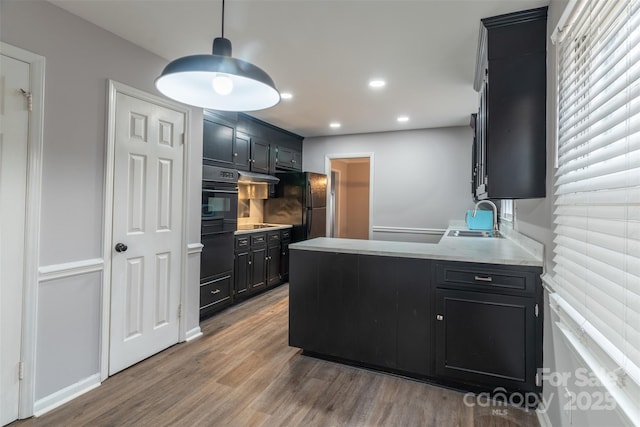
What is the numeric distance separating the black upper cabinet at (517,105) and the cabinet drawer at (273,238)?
3.11 meters

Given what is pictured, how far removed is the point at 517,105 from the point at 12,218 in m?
2.97

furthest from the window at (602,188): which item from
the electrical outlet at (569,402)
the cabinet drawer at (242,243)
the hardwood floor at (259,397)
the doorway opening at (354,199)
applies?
the doorway opening at (354,199)

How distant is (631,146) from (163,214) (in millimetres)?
2796

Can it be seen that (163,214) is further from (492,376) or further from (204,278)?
(492,376)

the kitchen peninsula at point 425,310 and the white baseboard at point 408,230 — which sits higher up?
the white baseboard at point 408,230

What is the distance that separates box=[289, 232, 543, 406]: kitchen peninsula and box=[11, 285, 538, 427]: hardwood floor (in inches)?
6.1

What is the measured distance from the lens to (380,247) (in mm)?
2439

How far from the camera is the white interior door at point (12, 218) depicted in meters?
1.72

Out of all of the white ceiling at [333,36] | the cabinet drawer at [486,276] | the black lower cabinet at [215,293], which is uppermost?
the white ceiling at [333,36]

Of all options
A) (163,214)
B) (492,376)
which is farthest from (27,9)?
(492,376)

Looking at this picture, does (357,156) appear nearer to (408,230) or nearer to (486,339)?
(408,230)

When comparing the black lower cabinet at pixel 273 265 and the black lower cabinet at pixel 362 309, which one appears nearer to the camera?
the black lower cabinet at pixel 362 309

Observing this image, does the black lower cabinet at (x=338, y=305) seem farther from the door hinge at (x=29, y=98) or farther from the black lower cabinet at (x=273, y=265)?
the black lower cabinet at (x=273, y=265)

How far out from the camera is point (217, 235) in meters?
3.53
